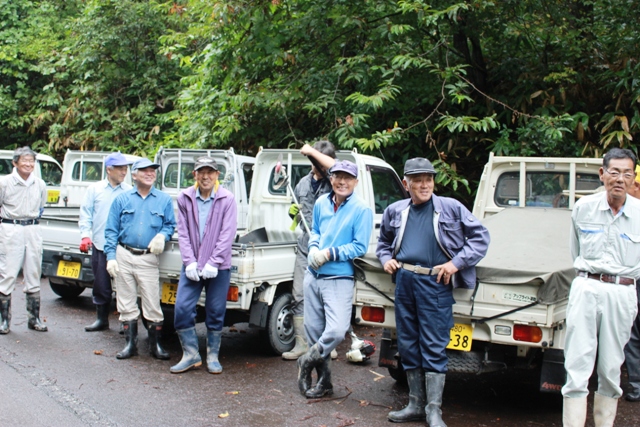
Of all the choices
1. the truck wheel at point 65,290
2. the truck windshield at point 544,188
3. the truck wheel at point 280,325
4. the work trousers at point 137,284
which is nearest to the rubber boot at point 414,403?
the truck wheel at point 280,325

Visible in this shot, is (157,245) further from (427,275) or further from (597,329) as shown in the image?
(597,329)

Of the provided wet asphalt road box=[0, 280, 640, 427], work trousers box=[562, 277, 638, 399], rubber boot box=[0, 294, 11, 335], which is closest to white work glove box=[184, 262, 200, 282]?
wet asphalt road box=[0, 280, 640, 427]

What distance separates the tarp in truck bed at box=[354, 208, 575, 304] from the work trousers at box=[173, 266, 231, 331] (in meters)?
1.39

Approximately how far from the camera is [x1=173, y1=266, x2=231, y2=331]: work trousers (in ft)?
20.5

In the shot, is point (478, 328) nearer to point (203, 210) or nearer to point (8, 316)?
point (203, 210)

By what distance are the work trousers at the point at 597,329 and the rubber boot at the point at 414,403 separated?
3.53 ft

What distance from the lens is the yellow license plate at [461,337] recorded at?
5.11 meters

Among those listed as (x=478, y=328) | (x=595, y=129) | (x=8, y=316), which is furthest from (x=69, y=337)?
(x=595, y=129)

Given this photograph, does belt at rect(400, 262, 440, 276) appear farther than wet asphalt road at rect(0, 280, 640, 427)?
No

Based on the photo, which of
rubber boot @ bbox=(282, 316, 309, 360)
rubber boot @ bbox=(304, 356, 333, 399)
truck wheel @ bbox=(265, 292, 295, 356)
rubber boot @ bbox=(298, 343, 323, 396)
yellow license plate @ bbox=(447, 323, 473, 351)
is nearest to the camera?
yellow license plate @ bbox=(447, 323, 473, 351)

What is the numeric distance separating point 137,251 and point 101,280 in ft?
4.17

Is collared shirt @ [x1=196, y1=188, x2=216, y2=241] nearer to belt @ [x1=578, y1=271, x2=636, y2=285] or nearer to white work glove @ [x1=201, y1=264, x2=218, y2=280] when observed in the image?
white work glove @ [x1=201, y1=264, x2=218, y2=280]

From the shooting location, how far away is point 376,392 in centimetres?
596

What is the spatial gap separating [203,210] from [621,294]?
3638 mm
